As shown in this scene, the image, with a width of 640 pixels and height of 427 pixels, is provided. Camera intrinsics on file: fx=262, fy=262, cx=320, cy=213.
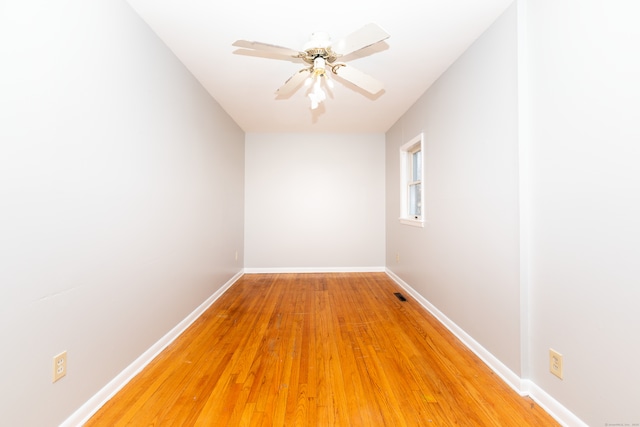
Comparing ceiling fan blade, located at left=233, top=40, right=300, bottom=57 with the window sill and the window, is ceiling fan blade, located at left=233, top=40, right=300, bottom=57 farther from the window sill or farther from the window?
the window

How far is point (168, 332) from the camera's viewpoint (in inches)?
83.0

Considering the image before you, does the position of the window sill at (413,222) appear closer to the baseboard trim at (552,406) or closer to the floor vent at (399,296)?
the floor vent at (399,296)

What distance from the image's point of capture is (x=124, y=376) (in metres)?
1.62

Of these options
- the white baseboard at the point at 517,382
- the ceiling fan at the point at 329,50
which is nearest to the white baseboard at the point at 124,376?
the ceiling fan at the point at 329,50

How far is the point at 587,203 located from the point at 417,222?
1.92 m

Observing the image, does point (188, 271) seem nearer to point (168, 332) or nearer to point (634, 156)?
point (168, 332)

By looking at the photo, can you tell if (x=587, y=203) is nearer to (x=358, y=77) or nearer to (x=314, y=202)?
(x=358, y=77)

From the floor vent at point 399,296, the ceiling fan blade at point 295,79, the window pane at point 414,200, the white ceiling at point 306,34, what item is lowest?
the floor vent at point 399,296

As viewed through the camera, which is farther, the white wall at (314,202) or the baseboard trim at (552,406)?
the white wall at (314,202)

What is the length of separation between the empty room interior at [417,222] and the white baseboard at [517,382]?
0.4 inches

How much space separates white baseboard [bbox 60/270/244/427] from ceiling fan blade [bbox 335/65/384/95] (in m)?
2.41

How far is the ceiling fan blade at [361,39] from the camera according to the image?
1.43 m

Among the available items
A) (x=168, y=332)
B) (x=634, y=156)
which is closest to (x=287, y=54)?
(x=634, y=156)

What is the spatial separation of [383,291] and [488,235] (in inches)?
74.1
